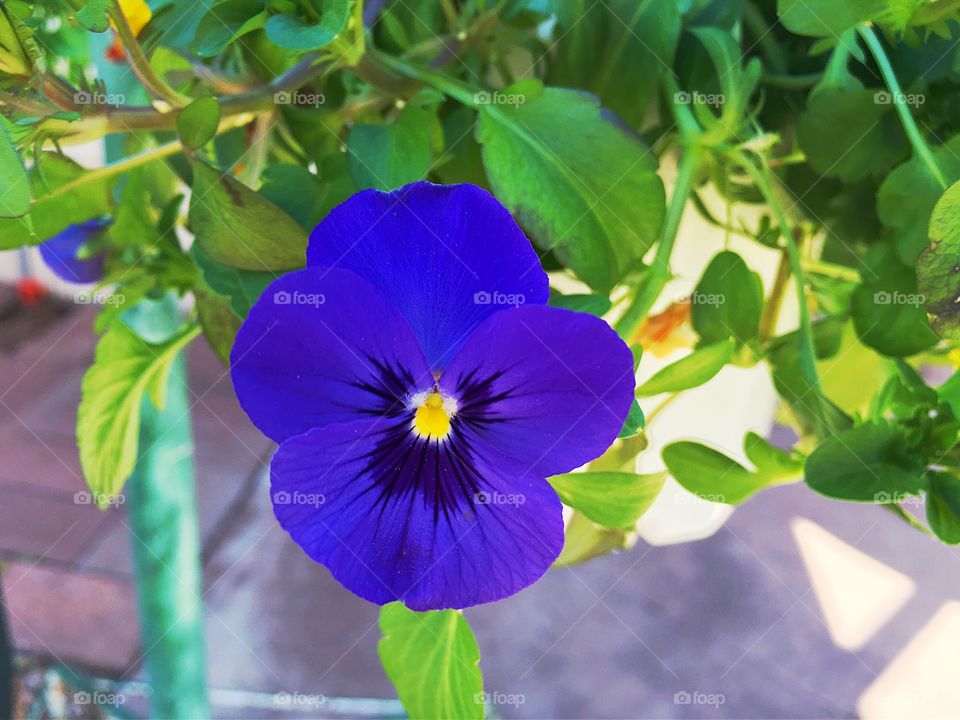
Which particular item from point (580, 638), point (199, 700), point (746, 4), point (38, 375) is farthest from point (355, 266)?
point (38, 375)
